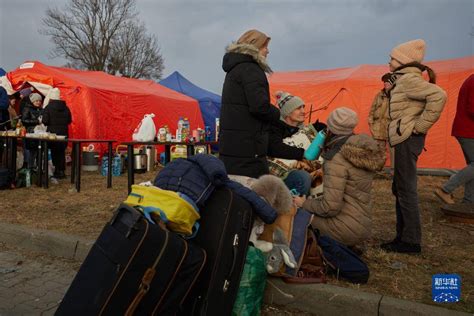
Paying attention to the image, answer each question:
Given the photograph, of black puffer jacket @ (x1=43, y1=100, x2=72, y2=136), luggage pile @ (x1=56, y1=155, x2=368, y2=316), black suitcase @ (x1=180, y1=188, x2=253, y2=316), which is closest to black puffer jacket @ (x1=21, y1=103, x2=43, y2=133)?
black puffer jacket @ (x1=43, y1=100, x2=72, y2=136)

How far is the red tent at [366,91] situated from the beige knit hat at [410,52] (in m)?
7.25

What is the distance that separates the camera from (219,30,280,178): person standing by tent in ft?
11.5

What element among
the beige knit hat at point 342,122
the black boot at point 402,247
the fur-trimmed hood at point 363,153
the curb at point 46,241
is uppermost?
the beige knit hat at point 342,122

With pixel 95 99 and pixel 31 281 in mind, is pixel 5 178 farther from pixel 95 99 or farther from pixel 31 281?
pixel 95 99

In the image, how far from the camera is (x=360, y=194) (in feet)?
11.3

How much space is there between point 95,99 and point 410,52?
9.72 metres

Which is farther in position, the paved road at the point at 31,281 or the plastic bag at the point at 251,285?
the paved road at the point at 31,281

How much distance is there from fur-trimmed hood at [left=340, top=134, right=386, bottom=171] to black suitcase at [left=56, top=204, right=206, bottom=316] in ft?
5.06

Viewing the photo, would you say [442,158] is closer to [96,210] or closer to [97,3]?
[96,210]

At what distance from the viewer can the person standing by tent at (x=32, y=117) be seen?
8.79 metres

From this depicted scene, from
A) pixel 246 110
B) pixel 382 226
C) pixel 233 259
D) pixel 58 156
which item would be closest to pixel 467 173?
pixel 382 226

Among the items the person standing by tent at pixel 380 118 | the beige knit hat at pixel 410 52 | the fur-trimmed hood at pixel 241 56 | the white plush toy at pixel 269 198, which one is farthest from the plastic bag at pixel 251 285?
the person standing by tent at pixel 380 118

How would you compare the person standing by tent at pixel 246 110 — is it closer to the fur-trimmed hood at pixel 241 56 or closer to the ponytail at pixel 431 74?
the fur-trimmed hood at pixel 241 56

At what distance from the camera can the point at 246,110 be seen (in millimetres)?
3578
